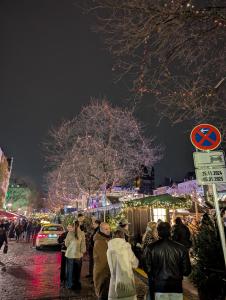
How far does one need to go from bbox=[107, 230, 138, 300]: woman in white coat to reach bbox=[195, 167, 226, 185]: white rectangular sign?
1.69 metres

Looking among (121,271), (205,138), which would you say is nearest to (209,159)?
(205,138)

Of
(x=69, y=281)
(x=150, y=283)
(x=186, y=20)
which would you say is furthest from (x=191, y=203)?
(x=150, y=283)

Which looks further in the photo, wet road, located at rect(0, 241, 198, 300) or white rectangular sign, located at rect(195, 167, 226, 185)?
wet road, located at rect(0, 241, 198, 300)

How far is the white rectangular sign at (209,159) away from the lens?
478 centimetres

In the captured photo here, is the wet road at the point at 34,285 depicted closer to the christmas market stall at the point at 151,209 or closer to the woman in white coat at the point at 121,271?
the woman in white coat at the point at 121,271

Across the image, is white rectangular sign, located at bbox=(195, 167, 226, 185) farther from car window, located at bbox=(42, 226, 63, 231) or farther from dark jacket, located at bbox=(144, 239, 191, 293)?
car window, located at bbox=(42, 226, 63, 231)

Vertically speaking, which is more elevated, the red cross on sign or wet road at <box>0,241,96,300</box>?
the red cross on sign

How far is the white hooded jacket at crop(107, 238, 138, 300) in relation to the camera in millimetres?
4168

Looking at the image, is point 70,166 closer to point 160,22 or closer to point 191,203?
point 191,203

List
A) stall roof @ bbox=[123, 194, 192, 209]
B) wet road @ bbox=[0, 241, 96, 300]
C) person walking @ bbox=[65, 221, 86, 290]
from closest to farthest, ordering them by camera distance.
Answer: wet road @ bbox=[0, 241, 96, 300] < person walking @ bbox=[65, 221, 86, 290] < stall roof @ bbox=[123, 194, 192, 209]

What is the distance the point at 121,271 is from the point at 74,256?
3.74m

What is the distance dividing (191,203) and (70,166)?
52.8 ft

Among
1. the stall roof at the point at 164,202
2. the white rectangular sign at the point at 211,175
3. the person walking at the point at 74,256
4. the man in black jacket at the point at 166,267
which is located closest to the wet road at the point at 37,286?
the person walking at the point at 74,256

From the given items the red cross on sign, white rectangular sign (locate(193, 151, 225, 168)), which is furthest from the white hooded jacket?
the red cross on sign
